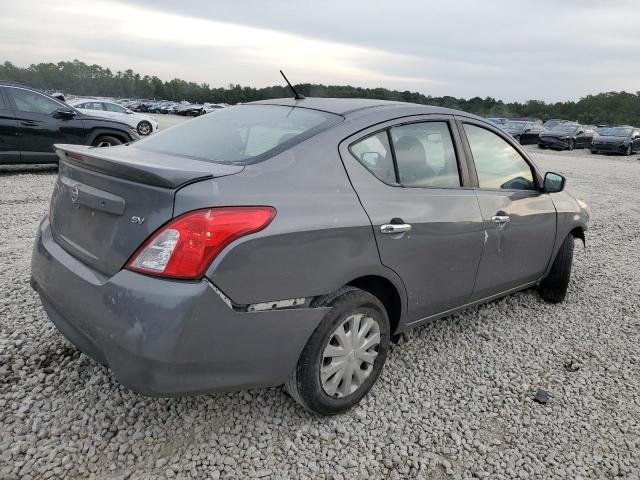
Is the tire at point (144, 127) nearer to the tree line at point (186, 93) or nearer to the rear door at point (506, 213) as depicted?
the rear door at point (506, 213)

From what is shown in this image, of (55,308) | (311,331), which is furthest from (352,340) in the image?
(55,308)

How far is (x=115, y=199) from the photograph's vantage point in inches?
83.8

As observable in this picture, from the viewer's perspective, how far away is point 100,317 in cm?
204

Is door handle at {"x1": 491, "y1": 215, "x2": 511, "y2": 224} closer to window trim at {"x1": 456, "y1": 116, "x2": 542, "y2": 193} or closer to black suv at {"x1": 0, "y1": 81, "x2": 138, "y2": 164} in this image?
window trim at {"x1": 456, "y1": 116, "x2": 542, "y2": 193}

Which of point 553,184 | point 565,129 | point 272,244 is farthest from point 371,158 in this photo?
point 565,129

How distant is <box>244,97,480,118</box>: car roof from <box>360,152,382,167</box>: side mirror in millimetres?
280

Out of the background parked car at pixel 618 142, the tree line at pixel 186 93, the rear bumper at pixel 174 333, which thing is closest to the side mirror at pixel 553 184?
the rear bumper at pixel 174 333

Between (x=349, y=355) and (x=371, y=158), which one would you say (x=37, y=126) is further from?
(x=349, y=355)

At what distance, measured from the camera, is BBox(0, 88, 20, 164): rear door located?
8.41m

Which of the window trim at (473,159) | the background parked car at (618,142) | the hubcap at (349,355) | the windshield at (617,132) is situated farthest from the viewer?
the windshield at (617,132)

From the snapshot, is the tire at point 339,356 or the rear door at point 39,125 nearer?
the tire at point 339,356

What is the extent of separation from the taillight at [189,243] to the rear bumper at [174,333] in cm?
5

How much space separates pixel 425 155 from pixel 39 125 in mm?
8176

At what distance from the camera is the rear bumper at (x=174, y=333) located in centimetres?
190
